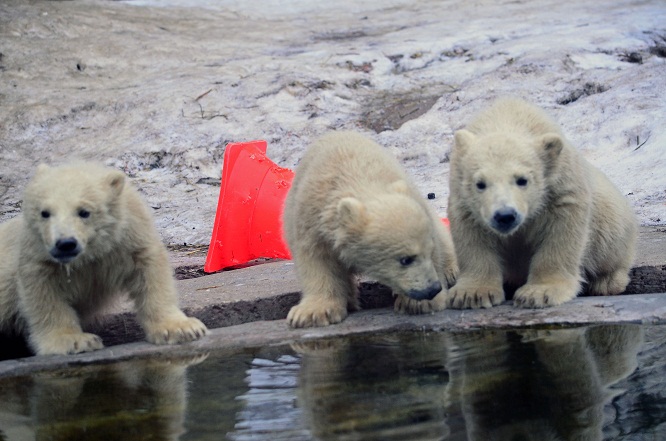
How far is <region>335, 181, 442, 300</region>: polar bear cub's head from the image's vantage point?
15.3ft

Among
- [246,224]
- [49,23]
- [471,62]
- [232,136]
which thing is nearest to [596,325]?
[246,224]

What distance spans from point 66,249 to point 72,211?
8.2 inches

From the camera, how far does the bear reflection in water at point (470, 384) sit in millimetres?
3104

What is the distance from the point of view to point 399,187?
15.9ft

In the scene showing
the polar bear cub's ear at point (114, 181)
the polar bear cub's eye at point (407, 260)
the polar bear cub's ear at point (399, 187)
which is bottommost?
the polar bear cub's eye at point (407, 260)

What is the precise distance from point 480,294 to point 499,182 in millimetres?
602

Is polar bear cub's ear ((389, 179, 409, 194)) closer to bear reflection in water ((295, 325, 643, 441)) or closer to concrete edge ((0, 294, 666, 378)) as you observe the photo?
concrete edge ((0, 294, 666, 378))

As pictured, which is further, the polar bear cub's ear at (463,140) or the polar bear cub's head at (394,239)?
the polar bear cub's ear at (463,140)

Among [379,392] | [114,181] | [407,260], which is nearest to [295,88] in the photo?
[114,181]

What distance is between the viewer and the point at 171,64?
11102 millimetres

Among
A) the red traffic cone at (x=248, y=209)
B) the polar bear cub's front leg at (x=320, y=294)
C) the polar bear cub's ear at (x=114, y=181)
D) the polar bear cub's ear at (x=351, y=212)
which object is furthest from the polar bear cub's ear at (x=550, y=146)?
the red traffic cone at (x=248, y=209)

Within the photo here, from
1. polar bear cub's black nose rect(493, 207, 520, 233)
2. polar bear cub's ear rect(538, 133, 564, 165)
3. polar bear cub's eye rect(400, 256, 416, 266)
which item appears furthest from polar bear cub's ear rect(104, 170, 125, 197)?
polar bear cub's ear rect(538, 133, 564, 165)

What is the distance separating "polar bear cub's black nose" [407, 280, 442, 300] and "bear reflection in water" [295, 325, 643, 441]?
246mm

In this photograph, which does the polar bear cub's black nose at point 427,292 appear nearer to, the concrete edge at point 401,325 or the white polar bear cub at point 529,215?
the concrete edge at point 401,325
